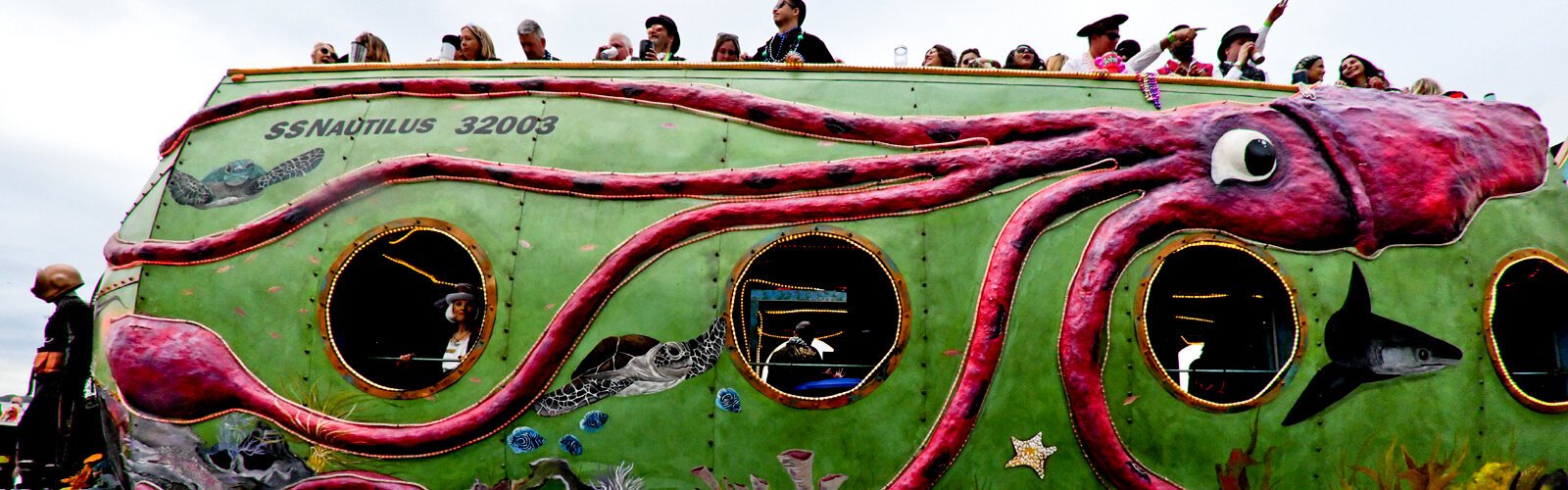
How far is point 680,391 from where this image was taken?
674 cm

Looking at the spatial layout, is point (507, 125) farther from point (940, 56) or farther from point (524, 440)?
point (940, 56)

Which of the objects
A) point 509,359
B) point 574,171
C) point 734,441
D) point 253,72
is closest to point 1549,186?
point 734,441

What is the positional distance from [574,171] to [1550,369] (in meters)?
8.95

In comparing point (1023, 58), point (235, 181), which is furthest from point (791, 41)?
point (235, 181)

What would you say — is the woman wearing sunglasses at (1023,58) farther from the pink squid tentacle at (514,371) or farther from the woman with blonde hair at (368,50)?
the woman with blonde hair at (368,50)

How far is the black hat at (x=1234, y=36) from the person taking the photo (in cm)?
912

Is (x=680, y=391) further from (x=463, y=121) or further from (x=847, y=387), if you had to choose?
(x=463, y=121)

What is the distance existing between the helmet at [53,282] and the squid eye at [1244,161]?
32.1 feet

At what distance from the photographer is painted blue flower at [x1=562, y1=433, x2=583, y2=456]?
677 cm

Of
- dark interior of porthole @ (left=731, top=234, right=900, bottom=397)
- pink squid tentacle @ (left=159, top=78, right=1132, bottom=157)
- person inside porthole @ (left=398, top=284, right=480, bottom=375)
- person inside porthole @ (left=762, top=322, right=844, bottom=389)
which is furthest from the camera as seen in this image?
person inside porthole @ (left=762, top=322, right=844, bottom=389)

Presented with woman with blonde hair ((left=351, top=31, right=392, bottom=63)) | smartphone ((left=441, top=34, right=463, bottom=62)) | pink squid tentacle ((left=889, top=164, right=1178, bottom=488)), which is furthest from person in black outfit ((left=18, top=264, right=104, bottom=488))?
pink squid tentacle ((left=889, top=164, right=1178, bottom=488))

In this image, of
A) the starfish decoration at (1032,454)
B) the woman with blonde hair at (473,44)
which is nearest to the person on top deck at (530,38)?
the woman with blonde hair at (473,44)

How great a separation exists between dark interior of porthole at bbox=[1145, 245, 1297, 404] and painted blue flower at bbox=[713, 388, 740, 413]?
10.9 ft

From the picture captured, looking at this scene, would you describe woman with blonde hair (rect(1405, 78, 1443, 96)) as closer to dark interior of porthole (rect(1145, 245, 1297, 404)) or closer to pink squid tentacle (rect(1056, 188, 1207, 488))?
dark interior of porthole (rect(1145, 245, 1297, 404))
